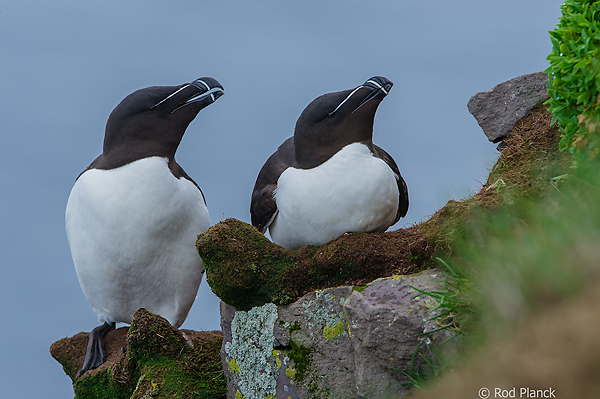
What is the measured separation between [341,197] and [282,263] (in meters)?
0.68

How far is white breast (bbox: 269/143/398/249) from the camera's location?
466cm

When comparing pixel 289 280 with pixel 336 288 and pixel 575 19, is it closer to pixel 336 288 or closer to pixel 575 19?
pixel 336 288

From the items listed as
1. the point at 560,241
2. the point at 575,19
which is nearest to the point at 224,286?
the point at 560,241

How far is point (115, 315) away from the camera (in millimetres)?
5609

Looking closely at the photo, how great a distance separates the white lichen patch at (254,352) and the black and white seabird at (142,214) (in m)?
1.09

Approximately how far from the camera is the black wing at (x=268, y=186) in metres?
5.18

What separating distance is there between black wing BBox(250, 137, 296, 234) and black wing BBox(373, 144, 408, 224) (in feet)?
2.38

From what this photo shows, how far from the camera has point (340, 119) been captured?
488 centimetres

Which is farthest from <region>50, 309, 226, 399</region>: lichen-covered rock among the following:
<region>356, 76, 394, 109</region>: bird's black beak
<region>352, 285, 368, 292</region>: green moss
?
<region>356, 76, 394, 109</region>: bird's black beak

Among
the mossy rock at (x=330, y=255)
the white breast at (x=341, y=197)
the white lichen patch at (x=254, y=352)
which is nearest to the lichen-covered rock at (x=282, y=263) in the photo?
the mossy rock at (x=330, y=255)

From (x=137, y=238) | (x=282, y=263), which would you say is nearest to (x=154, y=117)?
(x=137, y=238)

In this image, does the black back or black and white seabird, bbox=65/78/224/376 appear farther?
the black back

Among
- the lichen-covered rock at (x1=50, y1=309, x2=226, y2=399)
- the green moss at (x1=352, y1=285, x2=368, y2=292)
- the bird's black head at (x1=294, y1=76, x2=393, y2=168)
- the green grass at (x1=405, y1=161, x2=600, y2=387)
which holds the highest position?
the bird's black head at (x1=294, y1=76, x2=393, y2=168)

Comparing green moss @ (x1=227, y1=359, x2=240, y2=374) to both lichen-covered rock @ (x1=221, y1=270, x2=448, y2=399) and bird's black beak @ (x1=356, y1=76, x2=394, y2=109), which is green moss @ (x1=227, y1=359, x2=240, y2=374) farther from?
bird's black beak @ (x1=356, y1=76, x2=394, y2=109)
